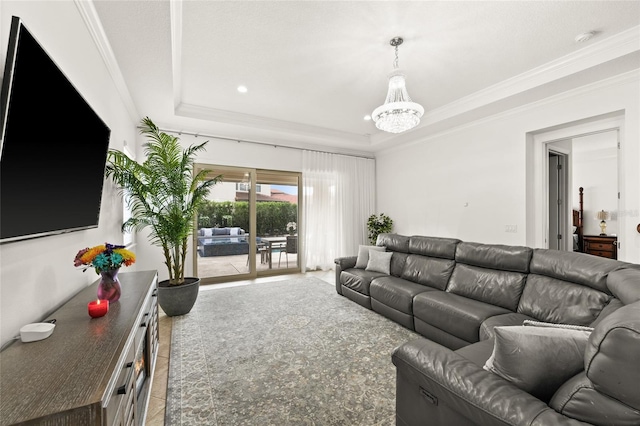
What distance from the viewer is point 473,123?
4570 millimetres

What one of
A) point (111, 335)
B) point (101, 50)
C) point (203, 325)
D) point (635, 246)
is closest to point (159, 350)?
point (203, 325)

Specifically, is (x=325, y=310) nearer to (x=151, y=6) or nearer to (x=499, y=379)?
(x=499, y=379)

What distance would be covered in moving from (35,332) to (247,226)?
4.36 meters

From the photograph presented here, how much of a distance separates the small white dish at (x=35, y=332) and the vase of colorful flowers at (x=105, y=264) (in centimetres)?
43

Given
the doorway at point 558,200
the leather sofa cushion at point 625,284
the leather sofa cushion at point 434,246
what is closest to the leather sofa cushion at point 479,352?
the leather sofa cushion at point 625,284

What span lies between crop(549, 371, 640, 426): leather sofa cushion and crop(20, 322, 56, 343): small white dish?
2.05m

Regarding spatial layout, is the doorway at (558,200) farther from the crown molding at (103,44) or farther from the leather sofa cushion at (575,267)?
the crown molding at (103,44)

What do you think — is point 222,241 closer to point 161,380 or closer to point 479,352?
point 161,380

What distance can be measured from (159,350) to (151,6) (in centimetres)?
290

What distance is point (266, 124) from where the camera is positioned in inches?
194

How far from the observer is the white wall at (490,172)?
120 inches

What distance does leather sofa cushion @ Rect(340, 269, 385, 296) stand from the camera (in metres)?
3.70

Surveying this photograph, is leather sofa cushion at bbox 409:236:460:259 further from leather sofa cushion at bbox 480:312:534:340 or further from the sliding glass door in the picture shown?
the sliding glass door

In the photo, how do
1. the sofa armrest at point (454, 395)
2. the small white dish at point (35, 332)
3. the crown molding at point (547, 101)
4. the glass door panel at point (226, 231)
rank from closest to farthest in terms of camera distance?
the sofa armrest at point (454, 395)
the small white dish at point (35, 332)
the crown molding at point (547, 101)
the glass door panel at point (226, 231)
